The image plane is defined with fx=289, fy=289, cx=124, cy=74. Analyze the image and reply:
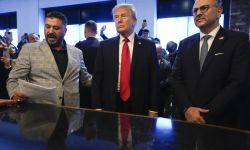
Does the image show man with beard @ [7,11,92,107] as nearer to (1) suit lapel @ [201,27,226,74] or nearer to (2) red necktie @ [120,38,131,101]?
(2) red necktie @ [120,38,131,101]

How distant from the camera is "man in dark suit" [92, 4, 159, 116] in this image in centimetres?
199

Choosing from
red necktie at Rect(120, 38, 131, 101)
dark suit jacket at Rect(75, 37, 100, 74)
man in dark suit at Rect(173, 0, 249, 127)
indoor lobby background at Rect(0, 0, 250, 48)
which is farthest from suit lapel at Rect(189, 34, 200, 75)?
indoor lobby background at Rect(0, 0, 250, 48)

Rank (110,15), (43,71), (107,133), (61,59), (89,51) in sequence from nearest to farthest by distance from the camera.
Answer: (107,133) → (43,71) → (61,59) → (89,51) → (110,15)

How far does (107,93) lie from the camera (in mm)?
1998

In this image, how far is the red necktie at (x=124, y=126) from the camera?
0.98 meters

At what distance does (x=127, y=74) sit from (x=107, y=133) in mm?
994

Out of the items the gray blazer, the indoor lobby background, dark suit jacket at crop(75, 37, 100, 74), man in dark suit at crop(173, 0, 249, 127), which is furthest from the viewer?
the indoor lobby background

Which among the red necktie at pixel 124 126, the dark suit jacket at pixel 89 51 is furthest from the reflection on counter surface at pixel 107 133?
the dark suit jacket at pixel 89 51

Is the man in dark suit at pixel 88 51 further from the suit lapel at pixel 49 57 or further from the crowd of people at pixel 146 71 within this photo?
the suit lapel at pixel 49 57

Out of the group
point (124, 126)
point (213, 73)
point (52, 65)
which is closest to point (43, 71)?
point (52, 65)

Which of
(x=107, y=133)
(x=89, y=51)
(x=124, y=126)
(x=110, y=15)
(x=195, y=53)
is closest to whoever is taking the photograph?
(x=107, y=133)

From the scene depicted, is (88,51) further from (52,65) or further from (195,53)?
(195,53)

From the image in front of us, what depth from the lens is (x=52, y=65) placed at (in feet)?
6.39

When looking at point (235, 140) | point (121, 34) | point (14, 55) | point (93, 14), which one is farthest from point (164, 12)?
point (235, 140)
